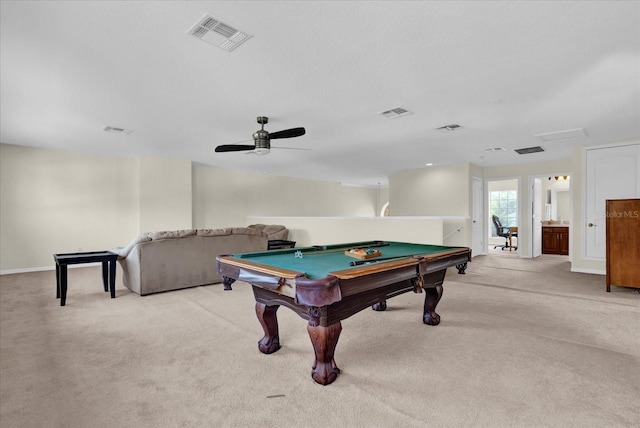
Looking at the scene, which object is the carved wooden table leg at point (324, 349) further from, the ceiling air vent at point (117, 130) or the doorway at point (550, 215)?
the doorway at point (550, 215)

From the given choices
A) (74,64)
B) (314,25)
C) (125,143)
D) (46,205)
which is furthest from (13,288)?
(314,25)

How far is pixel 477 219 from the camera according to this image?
809 centimetres

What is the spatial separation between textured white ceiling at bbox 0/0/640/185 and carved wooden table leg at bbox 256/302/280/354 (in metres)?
2.02

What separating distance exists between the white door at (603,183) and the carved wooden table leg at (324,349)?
5989 millimetres

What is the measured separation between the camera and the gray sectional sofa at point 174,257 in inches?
159

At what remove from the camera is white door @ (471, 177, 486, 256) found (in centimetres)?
789

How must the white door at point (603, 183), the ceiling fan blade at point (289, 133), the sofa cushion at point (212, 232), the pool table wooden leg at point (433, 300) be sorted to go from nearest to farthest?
the pool table wooden leg at point (433, 300) < the ceiling fan blade at point (289, 133) < the sofa cushion at point (212, 232) < the white door at point (603, 183)

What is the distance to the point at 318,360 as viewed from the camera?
1.97m

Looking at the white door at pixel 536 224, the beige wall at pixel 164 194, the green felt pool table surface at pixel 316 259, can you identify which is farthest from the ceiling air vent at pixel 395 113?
the white door at pixel 536 224

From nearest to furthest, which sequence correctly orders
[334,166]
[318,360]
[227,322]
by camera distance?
[318,360] < [227,322] < [334,166]

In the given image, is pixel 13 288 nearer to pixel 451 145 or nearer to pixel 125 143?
pixel 125 143

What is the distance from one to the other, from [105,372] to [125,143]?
462 centimetres

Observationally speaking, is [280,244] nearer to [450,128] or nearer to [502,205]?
[450,128]

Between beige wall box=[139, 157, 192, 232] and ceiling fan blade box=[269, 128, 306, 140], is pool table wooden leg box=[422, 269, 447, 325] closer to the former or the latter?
ceiling fan blade box=[269, 128, 306, 140]
